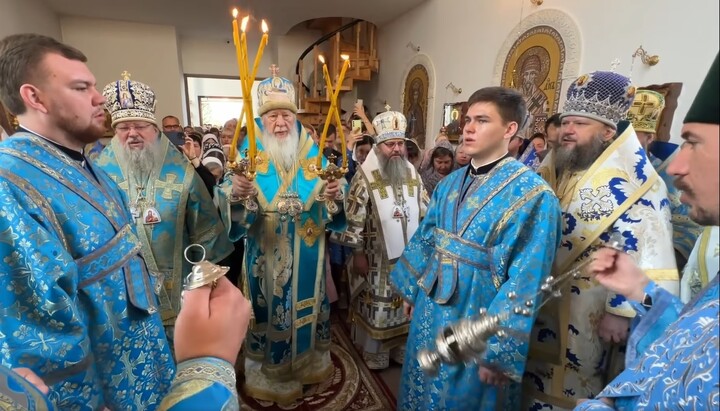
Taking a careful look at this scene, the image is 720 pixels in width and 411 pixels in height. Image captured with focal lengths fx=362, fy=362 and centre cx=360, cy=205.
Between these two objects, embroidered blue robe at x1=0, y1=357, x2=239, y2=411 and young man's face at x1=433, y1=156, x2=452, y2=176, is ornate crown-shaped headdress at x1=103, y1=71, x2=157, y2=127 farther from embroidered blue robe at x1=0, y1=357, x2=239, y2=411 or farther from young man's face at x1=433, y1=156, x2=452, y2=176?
young man's face at x1=433, y1=156, x2=452, y2=176

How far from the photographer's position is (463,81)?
6.26 metres

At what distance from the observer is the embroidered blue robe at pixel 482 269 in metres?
1.50

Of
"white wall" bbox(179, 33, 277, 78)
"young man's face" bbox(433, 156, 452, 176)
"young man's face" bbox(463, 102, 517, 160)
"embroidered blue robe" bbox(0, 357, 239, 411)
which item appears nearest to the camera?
"embroidered blue robe" bbox(0, 357, 239, 411)

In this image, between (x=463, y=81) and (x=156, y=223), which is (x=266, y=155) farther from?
(x=463, y=81)

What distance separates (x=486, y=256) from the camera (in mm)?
1609

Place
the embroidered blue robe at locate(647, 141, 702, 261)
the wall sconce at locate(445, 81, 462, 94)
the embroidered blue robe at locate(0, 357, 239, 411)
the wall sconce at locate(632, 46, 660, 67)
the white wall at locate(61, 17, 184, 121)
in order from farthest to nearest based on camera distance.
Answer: the white wall at locate(61, 17, 184, 121) < the wall sconce at locate(445, 81, 462, 94) < the wall sconce at locate(632, 46, 660, 67) < the embroidered blue robe at locate(647, 141, 702, 261) < the embroidered blue robe at locate(0, 357, 239, 411)

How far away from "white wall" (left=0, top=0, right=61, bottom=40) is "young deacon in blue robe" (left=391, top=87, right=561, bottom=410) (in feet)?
20.7

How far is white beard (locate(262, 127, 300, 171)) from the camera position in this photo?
8.09 ft

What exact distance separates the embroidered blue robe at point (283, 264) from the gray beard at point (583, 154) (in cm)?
138

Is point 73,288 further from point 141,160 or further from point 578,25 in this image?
point 578,25

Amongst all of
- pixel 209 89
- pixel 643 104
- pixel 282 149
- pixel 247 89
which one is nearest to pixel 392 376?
pixel 282 149

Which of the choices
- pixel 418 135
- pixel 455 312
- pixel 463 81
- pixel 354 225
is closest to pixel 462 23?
pixel 463 81

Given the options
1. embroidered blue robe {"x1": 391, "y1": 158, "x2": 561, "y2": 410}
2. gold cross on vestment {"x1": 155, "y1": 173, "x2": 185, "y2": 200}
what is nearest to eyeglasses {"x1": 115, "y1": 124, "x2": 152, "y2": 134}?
gold cross on vestment {"x1": 155, "y1": 173, "x2": 185, "y2": 200}

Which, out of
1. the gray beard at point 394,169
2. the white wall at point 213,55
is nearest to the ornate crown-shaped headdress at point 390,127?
the gray beard at point 394,169
